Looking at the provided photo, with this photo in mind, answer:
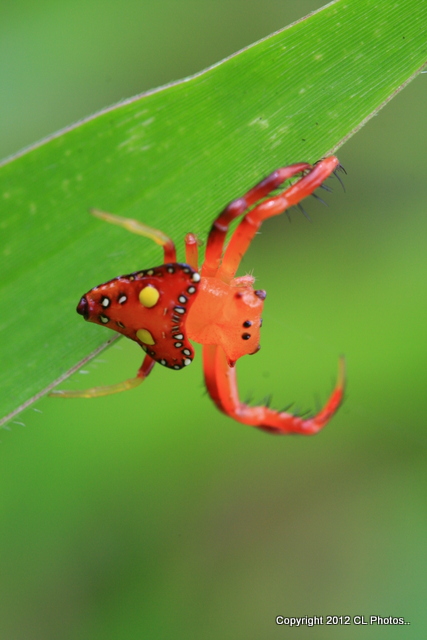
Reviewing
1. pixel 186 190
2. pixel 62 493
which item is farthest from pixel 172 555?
pixel 186 190

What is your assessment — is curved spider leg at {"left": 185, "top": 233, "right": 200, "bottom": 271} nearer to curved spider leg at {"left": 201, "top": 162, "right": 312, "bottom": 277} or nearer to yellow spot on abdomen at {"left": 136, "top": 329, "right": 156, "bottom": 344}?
curved spider leg at {"left": 201, "top": 162, "right": 312, "bottom": 277}

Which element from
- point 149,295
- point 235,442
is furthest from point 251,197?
point 235,442

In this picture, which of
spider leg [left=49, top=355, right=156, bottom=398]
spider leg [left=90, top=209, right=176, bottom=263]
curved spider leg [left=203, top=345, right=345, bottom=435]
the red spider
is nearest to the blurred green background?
curved spider leg [left=203, top=345, right=345, bottom=435]

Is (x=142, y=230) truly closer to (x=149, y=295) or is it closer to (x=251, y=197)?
(x=149, y=295)

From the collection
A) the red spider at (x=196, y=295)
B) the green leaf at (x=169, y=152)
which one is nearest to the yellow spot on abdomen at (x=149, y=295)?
the red spider at (x=196, y=295)

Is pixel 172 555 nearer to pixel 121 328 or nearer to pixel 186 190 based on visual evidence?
pixel 121 328

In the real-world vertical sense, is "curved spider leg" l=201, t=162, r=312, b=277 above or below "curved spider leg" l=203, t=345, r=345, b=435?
above
